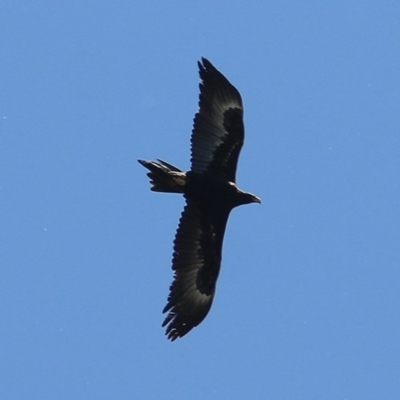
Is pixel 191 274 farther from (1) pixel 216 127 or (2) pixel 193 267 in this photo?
(1) pixel 216 127

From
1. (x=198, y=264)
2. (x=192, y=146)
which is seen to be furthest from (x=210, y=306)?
(x=192, y=146)

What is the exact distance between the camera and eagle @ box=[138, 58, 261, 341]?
3231 cm

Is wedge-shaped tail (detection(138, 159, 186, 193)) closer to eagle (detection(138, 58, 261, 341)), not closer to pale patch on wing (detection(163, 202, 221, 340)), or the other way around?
eagle (detection(138, 58, 261, 341))

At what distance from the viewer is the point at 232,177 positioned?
32906 mm

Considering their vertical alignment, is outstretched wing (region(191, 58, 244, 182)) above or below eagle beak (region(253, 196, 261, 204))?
above

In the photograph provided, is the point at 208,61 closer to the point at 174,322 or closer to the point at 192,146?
the point at 192,146

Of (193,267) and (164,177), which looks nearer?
(164,177)

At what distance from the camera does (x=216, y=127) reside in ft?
107

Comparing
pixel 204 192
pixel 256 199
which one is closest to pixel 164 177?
pixel 204 192

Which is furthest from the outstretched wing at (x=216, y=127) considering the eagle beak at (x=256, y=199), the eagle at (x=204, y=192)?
the eagle beak at (x=256, y=199)

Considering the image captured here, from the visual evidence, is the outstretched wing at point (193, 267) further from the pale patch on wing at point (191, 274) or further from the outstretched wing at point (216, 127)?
the outstretched wing at point (216, 127)

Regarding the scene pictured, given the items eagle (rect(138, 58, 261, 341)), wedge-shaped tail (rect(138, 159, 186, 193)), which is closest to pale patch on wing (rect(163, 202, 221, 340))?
eagle (rect(138, 58, 261, 341))

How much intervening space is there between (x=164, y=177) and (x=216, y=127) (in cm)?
137

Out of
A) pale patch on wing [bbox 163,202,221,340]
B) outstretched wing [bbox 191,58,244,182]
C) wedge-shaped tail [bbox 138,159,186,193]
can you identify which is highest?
outstretched wing [bbox 191,58,244,182]
